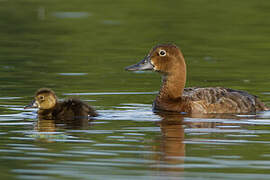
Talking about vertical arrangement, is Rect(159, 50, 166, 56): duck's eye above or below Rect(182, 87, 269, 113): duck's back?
above

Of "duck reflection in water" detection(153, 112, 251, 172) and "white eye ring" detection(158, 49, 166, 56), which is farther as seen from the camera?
"white eye ring" detection(158, 49, 166, 56)

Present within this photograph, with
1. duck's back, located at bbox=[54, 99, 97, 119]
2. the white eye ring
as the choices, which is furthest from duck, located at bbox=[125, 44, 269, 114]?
duck's back, located at bbox=[54, 99, 97, 119]

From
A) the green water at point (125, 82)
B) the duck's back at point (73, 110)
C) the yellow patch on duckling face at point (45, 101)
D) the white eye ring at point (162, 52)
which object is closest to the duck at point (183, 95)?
the white eye ring at point (162, 52)

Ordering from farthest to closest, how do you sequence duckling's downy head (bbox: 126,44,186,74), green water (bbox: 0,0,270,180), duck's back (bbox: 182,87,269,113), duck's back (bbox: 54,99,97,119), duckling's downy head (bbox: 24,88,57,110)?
duckling's downy head (bbox: 126,44,186,74), duck's back (bbox: 182,87,269,113), duckling's downy head (bbox: 24,88,57,110), duck's back (bbox: 54,99,97,119), green water (bbox: 0,0,270,180)

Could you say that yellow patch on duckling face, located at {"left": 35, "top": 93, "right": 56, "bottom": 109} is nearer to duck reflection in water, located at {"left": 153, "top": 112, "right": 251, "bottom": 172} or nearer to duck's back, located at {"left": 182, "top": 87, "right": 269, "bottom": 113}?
duck reflection in water, located at {"left": 153, "top": 112, "right": 251, "bottom": 172}

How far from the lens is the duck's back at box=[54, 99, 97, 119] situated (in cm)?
1158

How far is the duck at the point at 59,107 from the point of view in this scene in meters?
11.6

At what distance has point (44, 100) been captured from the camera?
11758 mm

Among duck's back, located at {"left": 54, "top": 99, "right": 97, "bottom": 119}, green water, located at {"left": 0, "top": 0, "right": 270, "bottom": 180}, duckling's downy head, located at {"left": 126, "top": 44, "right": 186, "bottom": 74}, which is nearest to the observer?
green water, located at {"left": 0, "top": 0, "right": 270, "bottom": 180}

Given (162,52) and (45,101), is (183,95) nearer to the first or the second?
(162,52)

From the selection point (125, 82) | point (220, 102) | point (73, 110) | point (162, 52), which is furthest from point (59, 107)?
point (125, 82)

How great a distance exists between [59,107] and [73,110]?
0.24m

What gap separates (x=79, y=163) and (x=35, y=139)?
5.21 feet

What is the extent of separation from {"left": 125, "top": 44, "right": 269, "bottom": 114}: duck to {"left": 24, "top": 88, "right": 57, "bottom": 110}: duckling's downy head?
178cm
